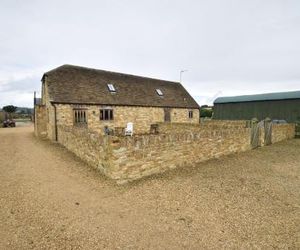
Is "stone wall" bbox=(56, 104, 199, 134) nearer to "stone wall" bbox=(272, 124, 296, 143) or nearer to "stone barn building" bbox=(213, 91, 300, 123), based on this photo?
"stone barn building" bbox=(213, 91, 300, 123)

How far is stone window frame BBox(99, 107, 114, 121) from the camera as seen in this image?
715 inches

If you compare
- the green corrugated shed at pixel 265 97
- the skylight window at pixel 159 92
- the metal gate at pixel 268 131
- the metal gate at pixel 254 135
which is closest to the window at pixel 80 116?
the skylight window at pixel 159 92

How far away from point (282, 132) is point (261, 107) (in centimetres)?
1232

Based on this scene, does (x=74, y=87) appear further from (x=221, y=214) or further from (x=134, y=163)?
(x=221, y=214)

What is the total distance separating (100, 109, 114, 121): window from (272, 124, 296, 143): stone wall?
13.0 metres

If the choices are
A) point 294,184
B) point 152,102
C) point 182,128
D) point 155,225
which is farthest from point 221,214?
point 152,102

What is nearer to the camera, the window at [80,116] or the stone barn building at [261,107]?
the window at [80,116]

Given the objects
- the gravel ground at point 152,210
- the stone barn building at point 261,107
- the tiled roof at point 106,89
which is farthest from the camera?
the stone barn building at point 261,107

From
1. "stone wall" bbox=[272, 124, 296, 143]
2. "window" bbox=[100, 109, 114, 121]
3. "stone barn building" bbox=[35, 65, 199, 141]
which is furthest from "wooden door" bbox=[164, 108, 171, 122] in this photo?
"stone wall" bbox=[272, 124, 296, 143]

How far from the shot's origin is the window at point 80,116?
54.5ft

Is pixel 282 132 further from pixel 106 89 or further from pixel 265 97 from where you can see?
pixel 106 89

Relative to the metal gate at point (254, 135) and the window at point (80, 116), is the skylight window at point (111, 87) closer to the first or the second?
the window at point (80, 116)

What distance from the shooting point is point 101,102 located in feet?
59.0

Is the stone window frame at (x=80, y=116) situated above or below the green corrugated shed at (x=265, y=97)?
below
